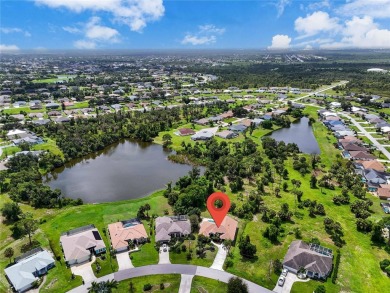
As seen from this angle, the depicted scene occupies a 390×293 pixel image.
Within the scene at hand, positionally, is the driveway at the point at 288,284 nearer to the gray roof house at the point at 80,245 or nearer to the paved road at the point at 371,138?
the gray roof house at the point at 80,245

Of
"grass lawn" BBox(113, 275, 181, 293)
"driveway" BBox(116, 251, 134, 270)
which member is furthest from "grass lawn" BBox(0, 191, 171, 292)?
"grass lawn" BBox(113, 275, 181, 293)

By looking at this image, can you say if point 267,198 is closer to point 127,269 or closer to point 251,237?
point 251,237

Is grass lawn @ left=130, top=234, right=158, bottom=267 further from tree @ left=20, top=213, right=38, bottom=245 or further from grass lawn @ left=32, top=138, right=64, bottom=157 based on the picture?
grass lawn @ left=32, top=138, right=64, bottom=157

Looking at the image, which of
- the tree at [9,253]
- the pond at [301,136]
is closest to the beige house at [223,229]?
the tree at [9,253]

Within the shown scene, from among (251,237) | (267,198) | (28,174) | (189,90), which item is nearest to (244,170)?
(267,198)

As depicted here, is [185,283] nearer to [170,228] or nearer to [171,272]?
[171,272]
